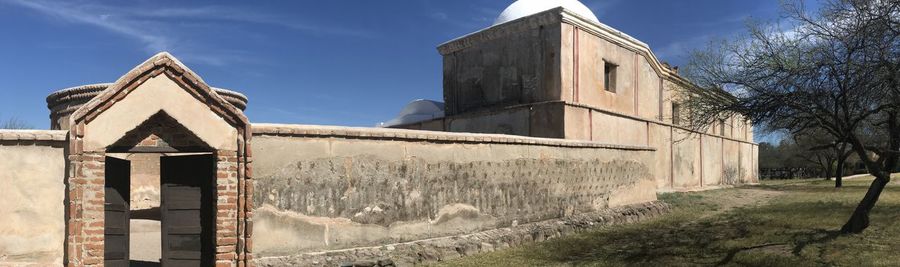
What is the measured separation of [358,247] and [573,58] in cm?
1005

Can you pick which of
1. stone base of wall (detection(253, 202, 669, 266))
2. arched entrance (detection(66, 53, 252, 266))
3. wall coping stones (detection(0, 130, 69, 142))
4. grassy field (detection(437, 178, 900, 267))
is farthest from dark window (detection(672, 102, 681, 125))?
wall coping stones (detection(0, 130, 69, 142))

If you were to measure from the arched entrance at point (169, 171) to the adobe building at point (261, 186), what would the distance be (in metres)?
0.02

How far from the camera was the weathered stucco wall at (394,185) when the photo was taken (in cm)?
764

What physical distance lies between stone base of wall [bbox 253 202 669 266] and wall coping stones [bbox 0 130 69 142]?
270cm

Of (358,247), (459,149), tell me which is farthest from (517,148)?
(358,247)

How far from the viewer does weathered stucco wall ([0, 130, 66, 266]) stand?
6.71 metres

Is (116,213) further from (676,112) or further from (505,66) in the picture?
(676,112)

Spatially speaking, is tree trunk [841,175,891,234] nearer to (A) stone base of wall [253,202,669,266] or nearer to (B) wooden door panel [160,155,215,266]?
(A) stone base of wall [253,202,669,266]

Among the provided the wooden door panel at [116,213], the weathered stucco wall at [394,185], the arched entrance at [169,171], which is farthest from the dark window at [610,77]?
the wooden door panel at [116,213]

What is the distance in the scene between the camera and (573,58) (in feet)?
53.5

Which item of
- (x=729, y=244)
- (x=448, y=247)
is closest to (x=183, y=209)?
(x=448, y=247)

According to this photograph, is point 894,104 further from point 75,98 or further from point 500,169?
point 75,98

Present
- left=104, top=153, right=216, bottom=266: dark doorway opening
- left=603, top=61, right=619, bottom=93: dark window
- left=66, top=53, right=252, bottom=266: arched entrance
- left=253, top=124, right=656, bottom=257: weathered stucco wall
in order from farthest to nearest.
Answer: left=603, top=61, right=619, bottom=93: dark window < left=253, top=124, right=656, bottom=257: weathered stucco wall < left=104, top=153, right=216, bottom=266: dark doorway opening < left=66, top=53, right=252, bottom=266: arched entrance

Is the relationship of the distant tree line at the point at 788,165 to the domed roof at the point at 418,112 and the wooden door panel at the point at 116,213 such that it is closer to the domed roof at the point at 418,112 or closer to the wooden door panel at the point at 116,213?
the domed roof at the point at 418,112
